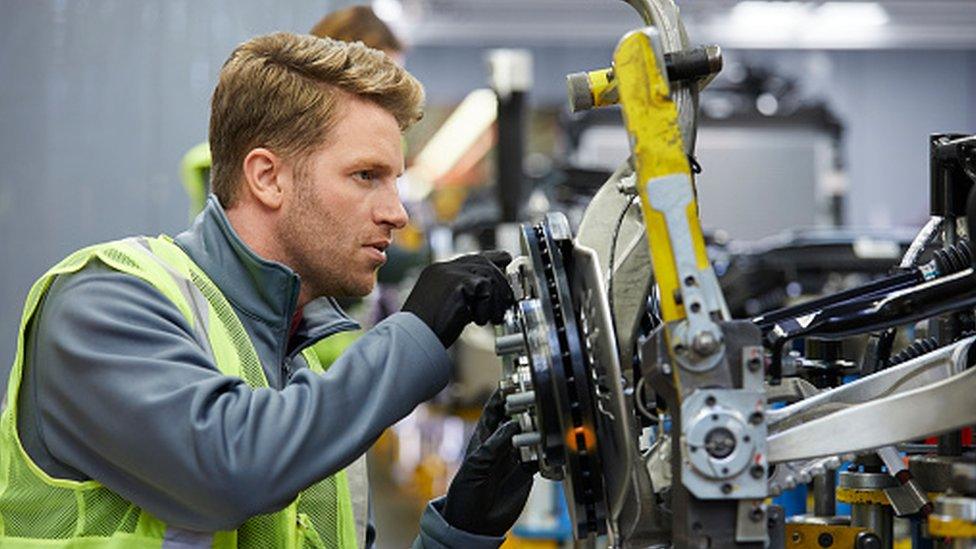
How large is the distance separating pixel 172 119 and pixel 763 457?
9.85 ft

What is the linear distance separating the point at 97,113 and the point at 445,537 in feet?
7.60

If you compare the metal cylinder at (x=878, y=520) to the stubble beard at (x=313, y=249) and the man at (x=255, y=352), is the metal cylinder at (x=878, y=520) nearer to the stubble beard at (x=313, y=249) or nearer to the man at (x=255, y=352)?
the man at (x=255, y=352)

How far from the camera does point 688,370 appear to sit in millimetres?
1711

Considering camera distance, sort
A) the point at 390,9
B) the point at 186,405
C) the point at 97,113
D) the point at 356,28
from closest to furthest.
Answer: the point at 186,405
the point at 356,28
the point at 97,113
the point at 390,9

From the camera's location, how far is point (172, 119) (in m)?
4.38

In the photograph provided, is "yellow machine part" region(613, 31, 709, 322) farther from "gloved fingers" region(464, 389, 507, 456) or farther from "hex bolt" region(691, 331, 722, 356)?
"gloved fingers" region(464, 389, 507, 456)

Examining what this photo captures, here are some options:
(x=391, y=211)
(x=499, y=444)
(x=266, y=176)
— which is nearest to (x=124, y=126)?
(x=266, y=176)

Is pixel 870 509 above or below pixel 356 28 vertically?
below

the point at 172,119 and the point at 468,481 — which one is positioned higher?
the point at 172,119

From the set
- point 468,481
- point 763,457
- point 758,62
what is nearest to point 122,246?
point 468,481

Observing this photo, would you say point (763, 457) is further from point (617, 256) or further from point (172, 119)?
point (172, 119)

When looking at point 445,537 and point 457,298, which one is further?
point 445,537

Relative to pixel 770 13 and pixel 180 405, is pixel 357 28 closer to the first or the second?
pixel 180 405

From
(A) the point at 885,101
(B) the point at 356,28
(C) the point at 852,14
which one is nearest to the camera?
(B) the point at 356,28
